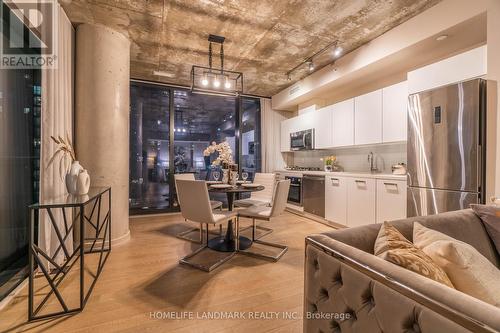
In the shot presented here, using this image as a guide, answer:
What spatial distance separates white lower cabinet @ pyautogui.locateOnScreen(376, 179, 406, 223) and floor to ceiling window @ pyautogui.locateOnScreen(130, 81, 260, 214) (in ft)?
11.2

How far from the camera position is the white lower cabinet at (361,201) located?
10.8ft

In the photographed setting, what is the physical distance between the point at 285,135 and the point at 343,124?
185 cm

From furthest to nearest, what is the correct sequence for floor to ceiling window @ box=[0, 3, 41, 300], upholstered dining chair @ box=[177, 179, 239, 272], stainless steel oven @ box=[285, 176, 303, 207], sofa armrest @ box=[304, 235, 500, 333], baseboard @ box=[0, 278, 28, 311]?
stainless steel oven @ box=[285, 176, 303, 207]
upholstered dining chair @ box=[177, 179, 239, 272]
floor to ceiling window @ box=[0, 3, 41, 300]
baseboard @ box=[0, 278, 28, 311]
sofa armrest @ box=[304, 235, 500, 333]

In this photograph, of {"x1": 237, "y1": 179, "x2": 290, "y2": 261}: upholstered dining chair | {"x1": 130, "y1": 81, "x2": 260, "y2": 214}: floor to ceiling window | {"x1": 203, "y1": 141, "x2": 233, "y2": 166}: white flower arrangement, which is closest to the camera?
{"x1": 237, "y1": 179, "x2": 290, "y2": 261}: upholstered dining chair

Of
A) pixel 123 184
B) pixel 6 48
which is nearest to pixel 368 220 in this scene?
pixel 123 184

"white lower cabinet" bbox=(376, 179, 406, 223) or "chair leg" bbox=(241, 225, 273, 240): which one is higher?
"white lower cabinet" bbox=(376, 179, 406, 223)

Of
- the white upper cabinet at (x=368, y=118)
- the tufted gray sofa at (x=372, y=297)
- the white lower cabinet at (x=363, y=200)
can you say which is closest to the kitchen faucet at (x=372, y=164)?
the white upper cabinet at (x=368, y=118)

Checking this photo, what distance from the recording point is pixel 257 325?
1.61 meters

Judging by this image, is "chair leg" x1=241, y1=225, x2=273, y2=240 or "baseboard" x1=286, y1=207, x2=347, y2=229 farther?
"baseboard" x1=286, y1=207, x2=347, y2=229

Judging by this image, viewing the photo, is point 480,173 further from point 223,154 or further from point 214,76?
point 214,76

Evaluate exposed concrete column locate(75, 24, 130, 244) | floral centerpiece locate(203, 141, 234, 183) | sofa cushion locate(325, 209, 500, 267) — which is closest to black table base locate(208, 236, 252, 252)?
floral centerpiece locate(203, 141, 234, 183)

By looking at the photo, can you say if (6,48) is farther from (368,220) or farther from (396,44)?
(368,220)

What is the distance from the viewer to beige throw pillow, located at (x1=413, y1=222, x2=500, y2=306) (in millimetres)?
771

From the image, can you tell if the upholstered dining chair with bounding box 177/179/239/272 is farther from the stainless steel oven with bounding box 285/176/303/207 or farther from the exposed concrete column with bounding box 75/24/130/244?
the stainless steel oven with bounding box 285/176/303/207
